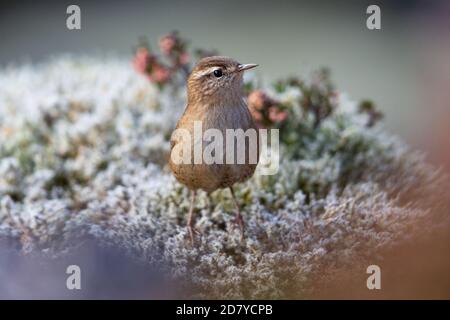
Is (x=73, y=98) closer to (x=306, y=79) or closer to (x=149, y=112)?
(x=149, y=112)

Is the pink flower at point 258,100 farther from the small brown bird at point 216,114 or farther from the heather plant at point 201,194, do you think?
the small brown bird at point 216,114

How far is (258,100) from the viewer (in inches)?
187

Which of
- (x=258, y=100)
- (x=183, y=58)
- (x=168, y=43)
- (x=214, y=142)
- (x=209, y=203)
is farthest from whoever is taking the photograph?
(x=183, y=58)

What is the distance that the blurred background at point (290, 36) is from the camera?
7.46 m

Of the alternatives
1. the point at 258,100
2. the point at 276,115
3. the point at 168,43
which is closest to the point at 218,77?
the point at 258,100

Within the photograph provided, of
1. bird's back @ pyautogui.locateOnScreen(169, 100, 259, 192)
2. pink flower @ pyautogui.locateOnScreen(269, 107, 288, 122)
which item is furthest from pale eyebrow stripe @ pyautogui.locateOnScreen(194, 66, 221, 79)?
pink flower @ pyautogui.locateOnScreen(269, 107, 288, 122)

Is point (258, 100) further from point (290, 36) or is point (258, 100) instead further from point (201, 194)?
point (290, 36)

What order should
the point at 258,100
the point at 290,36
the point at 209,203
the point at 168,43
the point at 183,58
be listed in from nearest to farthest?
the point at 209,203 → the point at 258,100 → the point at 168,43 → the point at 183,58 → the point at 290,36

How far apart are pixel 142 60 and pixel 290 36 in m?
3.42

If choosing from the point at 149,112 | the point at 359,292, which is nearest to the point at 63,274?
the point at 359,292

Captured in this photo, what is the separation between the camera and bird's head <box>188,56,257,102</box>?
12.4ft

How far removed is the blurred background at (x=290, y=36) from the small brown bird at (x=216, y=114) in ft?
11.3

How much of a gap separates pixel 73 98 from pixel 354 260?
3.25m

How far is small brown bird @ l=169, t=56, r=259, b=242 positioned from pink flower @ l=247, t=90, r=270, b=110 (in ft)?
2.89
